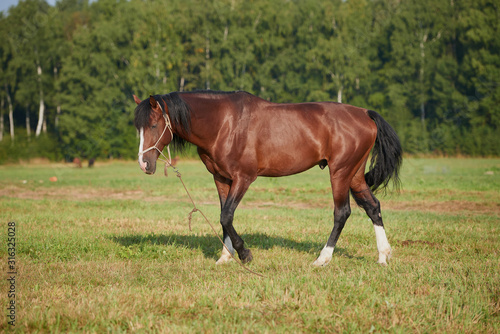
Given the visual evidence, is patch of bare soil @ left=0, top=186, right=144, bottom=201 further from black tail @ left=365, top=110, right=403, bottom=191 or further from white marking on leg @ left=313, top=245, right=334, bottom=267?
white marking on leg @ left=313, top=245, right=334, bottom=267

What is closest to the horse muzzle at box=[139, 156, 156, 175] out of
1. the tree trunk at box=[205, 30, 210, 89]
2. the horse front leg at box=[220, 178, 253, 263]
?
the horse front leg at box=[220, 178, 253, 263]

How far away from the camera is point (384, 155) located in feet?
25.6

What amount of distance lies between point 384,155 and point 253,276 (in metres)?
3.21

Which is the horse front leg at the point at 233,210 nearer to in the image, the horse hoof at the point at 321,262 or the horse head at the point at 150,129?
the horse hoof at the point at 321,262

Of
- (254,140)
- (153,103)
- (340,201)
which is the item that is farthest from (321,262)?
(153,103)

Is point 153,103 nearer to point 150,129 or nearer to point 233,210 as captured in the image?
point 150,129

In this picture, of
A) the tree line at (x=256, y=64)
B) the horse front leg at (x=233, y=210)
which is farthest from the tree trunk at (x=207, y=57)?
the horse front leg at (x=233, y=210)

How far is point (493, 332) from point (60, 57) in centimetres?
5271

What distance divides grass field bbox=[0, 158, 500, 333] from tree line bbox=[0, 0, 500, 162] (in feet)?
118

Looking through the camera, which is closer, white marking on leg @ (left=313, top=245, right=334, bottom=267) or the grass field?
the grass field

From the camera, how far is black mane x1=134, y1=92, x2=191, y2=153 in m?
6.48

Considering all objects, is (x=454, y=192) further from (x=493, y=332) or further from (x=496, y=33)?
(x=496, y=33)

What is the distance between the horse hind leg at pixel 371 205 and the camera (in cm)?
721

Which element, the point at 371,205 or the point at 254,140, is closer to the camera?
the point at 254,140
